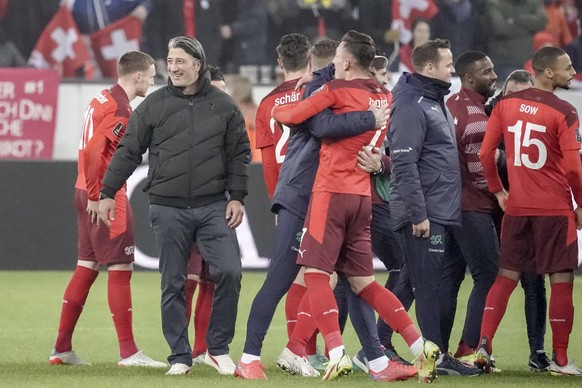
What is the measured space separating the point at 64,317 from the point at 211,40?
8.99m

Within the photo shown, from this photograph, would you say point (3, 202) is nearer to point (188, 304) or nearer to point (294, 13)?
point (294, 13)

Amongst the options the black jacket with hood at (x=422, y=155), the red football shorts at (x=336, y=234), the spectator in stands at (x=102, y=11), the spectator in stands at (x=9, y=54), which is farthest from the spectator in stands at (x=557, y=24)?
the red football shorts at (x=336, y=234)

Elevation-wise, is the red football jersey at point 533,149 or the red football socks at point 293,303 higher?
the red football jersey at point 533,149

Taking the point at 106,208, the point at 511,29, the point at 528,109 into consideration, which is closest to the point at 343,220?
the point at 106,208

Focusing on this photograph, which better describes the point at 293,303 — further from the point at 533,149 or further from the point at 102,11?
the point at 102,11

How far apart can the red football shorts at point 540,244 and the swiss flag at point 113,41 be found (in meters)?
9.57

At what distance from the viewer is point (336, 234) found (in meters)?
7.34

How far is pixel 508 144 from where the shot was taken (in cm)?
827

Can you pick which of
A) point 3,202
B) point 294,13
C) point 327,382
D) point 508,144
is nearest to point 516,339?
point 508,144

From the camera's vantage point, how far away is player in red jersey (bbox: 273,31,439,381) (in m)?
7.30

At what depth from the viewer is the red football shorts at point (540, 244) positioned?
8.20 m

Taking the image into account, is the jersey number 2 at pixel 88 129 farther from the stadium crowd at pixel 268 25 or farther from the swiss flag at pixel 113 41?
the swiss flag at pixel 113 41

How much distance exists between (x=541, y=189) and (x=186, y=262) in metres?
2.33

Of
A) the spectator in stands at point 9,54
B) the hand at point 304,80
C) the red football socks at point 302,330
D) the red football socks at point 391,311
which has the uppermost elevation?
the spectator in stands at point 9,54
